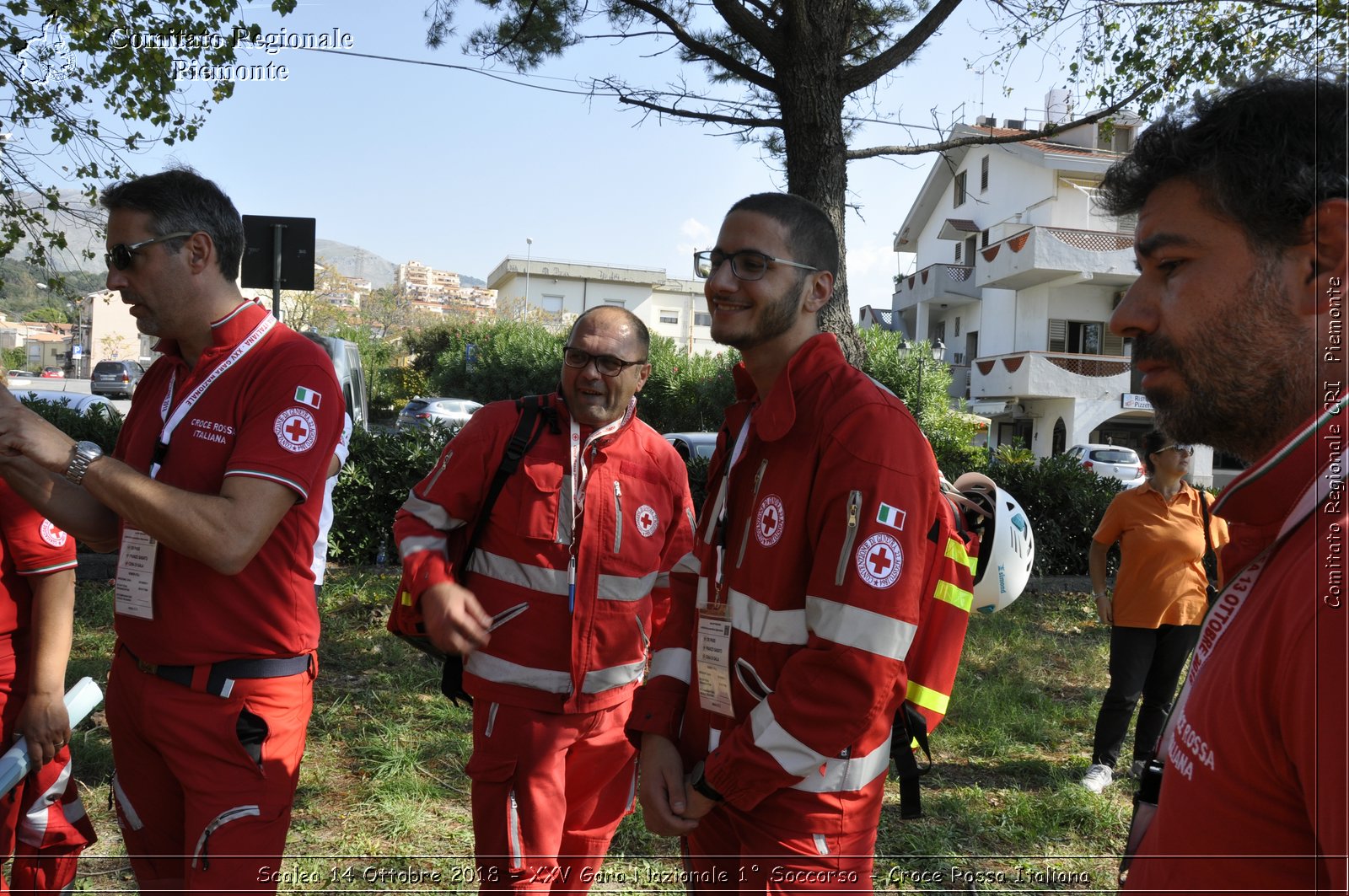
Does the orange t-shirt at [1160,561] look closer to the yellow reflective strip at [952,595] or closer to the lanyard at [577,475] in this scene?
the lanyard at [577,475]

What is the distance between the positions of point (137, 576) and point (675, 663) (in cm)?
147

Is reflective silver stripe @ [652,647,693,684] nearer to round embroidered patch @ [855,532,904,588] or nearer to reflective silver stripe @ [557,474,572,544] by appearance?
round embroidered patch @ [855,532,904,588]

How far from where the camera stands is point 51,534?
270cm

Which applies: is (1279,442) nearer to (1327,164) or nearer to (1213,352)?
(1213,352)

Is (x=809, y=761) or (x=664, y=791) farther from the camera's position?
(x=664, y=791)

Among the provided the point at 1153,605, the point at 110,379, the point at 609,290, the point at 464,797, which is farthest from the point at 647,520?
the point at 609,290

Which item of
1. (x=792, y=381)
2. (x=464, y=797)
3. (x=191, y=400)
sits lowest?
(x=464, y=797)

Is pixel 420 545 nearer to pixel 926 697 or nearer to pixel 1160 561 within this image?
pixel 926 697

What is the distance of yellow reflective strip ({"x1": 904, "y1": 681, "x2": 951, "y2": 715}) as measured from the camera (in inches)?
82.1

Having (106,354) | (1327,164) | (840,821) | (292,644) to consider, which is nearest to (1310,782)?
(1327,164)

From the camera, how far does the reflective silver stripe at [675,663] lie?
2.33 metres

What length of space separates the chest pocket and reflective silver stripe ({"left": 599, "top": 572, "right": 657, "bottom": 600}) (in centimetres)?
22

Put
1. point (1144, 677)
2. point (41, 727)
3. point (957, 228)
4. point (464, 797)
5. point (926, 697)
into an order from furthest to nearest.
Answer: point (957, 228)
point (1144, 677)
point (464, 797)
point (41, 727)
point (926, 697)

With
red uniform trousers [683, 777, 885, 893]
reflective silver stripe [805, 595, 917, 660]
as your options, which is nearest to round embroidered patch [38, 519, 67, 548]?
red uniform trousers [683, 777, 885, 893]
